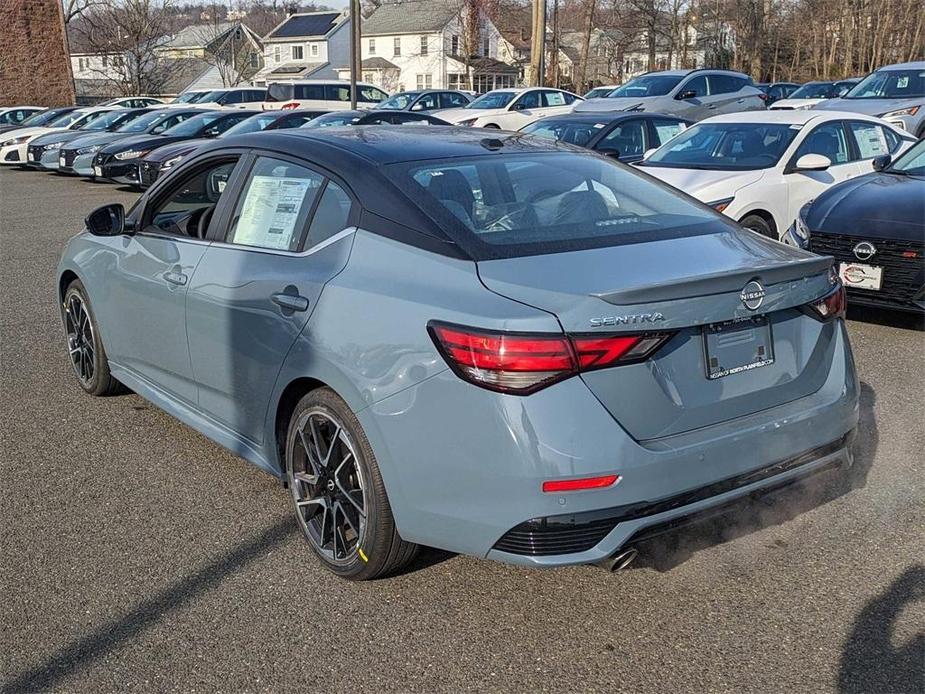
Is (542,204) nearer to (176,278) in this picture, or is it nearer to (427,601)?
(427,601)

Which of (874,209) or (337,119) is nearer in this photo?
(874,209)

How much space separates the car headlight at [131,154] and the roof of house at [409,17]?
56.5m

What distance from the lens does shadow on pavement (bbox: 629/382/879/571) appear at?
3261 mm

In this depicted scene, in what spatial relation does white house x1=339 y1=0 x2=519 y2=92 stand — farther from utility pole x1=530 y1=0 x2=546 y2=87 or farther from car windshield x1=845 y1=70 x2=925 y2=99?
car windshield x1=845 y1=70 x2=925 y2=99

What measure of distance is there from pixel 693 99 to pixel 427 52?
188 ft

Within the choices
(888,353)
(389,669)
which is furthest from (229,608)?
(888,353)

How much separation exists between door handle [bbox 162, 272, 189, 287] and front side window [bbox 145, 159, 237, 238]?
21cm

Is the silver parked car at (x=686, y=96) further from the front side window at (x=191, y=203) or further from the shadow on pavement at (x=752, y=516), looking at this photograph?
the shadow on pavement at (x=752, y=516)

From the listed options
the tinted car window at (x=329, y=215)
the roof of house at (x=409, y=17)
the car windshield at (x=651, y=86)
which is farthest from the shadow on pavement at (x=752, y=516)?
the roof of house at (x=409, y=17)

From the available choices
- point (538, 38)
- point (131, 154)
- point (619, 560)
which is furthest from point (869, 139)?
point (538, 38)

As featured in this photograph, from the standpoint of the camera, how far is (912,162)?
8.12 meters

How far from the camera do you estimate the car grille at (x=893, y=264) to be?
6.54 meters

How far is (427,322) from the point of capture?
3016 mm

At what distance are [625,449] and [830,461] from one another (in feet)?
3.24
